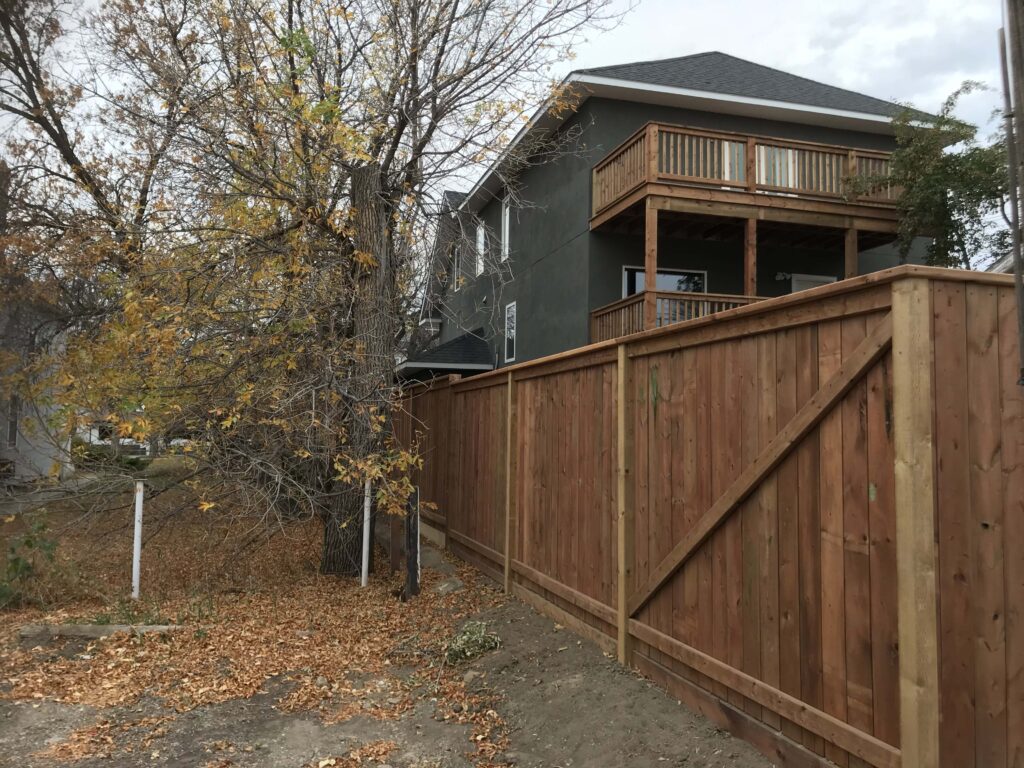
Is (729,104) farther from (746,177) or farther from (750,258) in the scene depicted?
(750,258)

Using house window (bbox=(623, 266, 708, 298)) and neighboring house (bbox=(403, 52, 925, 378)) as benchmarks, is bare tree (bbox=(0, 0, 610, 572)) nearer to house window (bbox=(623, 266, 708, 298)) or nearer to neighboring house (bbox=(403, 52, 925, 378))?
neighboring house (bbox=(403, 52, 925, 378))

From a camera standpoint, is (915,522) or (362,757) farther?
(362,757)

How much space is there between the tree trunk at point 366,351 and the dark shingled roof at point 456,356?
802 centimetres

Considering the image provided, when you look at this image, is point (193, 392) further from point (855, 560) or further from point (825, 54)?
point (825, 54)

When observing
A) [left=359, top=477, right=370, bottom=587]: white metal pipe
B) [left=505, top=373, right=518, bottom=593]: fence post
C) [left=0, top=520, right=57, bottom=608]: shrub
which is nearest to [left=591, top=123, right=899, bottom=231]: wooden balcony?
[left=505, top=373, right=518, bottom=593]: fence post

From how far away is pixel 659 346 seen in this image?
4.46m

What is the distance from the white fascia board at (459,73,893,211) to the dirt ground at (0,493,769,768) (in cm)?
854

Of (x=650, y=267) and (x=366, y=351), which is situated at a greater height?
(x=650, y=267)

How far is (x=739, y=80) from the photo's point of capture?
14.6 m

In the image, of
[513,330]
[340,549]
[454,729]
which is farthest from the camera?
[513,330]

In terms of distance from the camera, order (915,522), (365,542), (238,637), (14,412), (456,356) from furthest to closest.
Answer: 1. (456,356)
2. (14,412)
3. (365,542)
4. (238,637)
5. (915,522)

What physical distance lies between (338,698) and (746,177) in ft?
33.6

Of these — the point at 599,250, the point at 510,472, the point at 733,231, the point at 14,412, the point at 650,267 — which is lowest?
the point at 510,472

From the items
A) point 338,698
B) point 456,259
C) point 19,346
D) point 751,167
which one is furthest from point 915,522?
point 19,346
